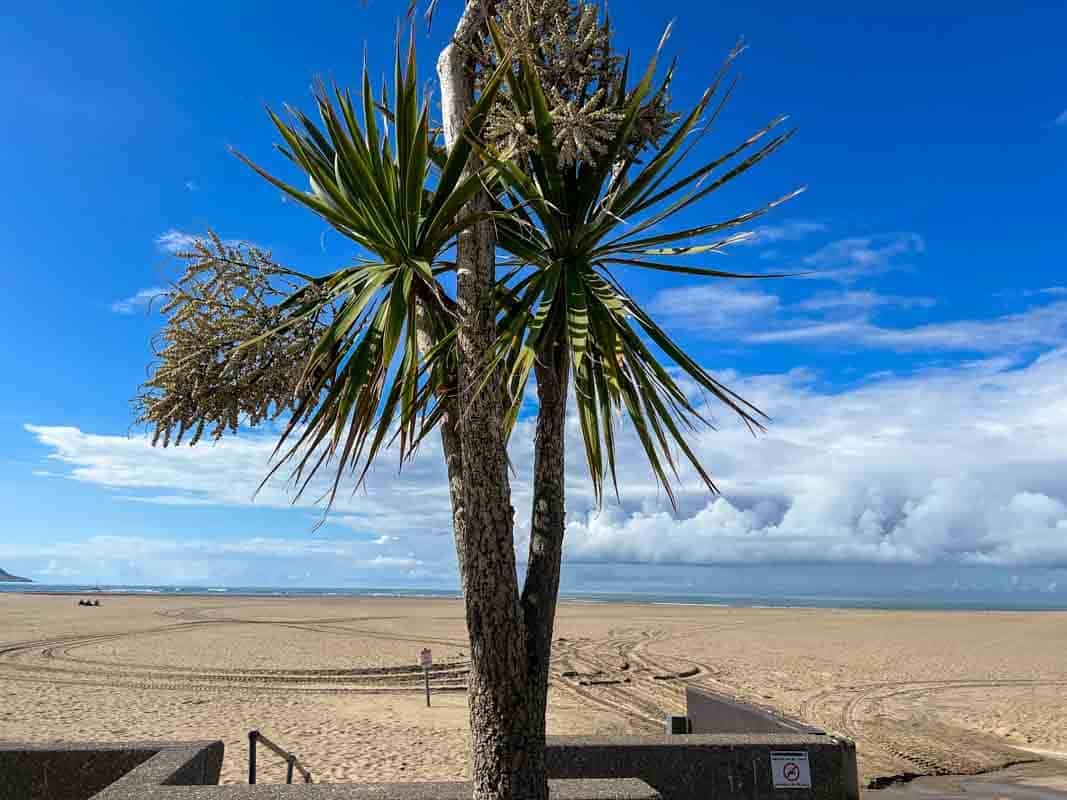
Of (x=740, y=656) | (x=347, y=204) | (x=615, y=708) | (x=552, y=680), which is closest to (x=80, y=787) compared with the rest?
(x=347, y=204)

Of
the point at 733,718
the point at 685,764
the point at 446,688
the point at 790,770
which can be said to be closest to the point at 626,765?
the point at 685,764

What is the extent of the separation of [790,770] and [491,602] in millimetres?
3077

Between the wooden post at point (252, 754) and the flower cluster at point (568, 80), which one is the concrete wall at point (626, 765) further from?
the flower cluster at point (568, 80)

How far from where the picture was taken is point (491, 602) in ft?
11.7

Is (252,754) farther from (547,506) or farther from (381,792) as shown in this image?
(547,506)

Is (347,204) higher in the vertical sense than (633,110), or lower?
lower

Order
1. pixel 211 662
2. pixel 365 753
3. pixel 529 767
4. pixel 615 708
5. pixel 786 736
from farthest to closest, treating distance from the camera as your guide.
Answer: pixel 211 662, pixel 615 708, pixel 365 753, pixel 786 736, pixel 529 767

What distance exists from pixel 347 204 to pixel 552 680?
563 inches

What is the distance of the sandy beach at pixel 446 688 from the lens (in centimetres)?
1048

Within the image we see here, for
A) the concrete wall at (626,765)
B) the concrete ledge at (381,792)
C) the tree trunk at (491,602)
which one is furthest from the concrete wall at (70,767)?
the tree trunk at (491,602)

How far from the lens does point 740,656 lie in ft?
71.9

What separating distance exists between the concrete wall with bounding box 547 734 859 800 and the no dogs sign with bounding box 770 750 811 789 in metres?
0.03

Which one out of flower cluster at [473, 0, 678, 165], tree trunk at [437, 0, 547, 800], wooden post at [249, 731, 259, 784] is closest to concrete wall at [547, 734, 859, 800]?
tree trunk at [437, 0, 547, 800]

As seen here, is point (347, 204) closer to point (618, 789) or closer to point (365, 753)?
point (618, 789)
